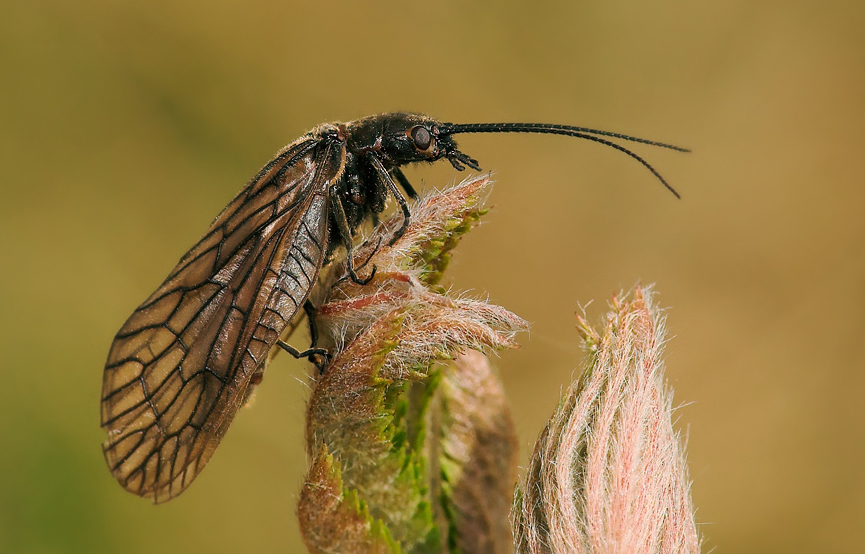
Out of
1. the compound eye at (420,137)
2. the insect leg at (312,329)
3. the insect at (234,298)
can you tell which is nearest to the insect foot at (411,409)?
the insect leg at (312,329)

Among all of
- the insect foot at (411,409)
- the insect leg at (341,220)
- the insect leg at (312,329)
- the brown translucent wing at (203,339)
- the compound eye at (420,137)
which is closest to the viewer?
the insect foot at (411,409)

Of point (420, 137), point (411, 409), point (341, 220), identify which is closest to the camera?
point (411, 409)

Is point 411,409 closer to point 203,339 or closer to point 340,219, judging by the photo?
point 203,339

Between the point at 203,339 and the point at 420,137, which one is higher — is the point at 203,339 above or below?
below

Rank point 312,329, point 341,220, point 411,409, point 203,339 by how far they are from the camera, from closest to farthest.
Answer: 1. point 411,409
2. point 312,329
3. point 203,339
4. point 341,220

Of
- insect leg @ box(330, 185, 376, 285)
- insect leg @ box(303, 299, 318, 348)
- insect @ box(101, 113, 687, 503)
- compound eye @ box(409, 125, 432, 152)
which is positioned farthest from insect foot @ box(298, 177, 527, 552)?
compound eye @ box(409, 125, 432, 152)

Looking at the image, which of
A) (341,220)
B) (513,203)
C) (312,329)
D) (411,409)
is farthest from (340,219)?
(513,203)

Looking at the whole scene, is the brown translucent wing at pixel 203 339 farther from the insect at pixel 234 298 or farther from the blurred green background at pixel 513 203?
the blurred green background at pixel 513 203
